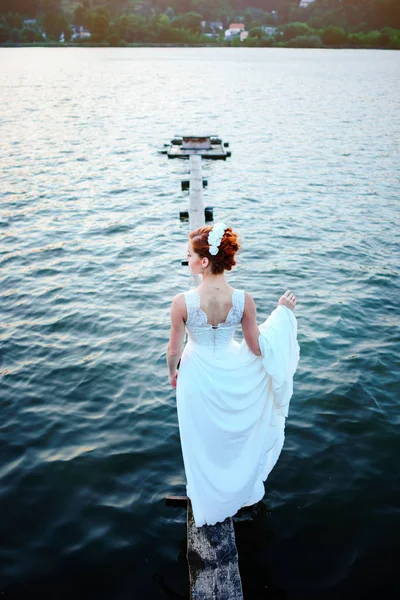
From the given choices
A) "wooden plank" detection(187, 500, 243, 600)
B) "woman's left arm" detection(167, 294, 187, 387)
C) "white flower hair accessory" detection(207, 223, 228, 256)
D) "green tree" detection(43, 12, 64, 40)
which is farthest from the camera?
"green tree" detection(43, 12, 64, 40)

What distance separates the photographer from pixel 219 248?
448cm

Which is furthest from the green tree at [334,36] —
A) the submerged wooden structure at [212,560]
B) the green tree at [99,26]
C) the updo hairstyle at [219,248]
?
the submerged wooden structure at [212,560]

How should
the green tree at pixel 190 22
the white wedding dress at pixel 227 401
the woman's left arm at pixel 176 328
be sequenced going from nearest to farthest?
the woman's left arm at pixel 176 328, the white wedding dress at pixel 227 401, the green tree at pixel 190 22

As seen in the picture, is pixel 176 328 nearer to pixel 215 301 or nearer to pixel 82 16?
pixel 215 301

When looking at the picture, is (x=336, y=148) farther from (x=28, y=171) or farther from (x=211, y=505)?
(x=211, y=505)

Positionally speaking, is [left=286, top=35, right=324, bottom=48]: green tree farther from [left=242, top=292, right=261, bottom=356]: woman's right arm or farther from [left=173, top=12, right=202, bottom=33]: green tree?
[left=242, top=292, right=261, bottom=356]: woman's right arm

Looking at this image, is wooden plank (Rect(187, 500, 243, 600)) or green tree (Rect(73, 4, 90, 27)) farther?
green tree (Rect(73, 4, 90, 27))

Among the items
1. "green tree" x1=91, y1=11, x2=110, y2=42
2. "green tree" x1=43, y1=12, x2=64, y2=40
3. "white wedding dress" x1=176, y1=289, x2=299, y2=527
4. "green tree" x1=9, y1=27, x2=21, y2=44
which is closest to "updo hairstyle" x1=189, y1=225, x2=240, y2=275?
"white wedding dress" x1=176, y1=289, x2=299, y2=527

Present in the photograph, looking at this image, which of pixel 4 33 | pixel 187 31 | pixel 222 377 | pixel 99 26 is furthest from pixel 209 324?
pixel 187 31

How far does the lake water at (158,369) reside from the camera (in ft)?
17.4

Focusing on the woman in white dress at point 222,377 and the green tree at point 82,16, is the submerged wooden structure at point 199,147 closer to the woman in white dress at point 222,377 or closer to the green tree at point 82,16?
the woman in white dress at point 222,377

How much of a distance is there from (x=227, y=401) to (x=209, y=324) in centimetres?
76

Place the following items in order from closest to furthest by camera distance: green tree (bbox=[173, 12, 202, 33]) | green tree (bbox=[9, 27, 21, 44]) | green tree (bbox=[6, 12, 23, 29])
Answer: green tree (bbox=[9, 27, 21, 44]) → green tree (bbox=[6, 12, 23, 29]) → green tree (bbox=[173, 12, 202, 33])

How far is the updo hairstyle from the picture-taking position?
4492 mm
